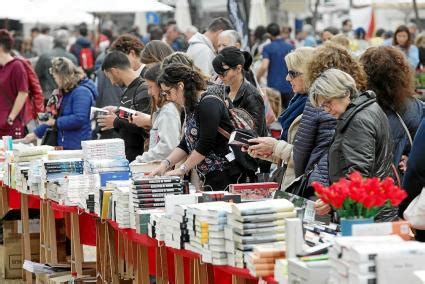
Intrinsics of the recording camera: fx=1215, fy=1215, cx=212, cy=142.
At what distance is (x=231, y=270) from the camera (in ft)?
18.5

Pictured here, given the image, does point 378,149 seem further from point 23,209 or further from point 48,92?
point 48,92

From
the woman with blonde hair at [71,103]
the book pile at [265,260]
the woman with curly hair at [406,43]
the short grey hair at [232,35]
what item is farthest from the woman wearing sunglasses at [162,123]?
the woman with curly hair at [406,43]

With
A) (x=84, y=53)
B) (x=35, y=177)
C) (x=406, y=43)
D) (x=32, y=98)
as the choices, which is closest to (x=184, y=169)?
(x=35, y=177)

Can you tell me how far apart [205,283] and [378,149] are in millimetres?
1180

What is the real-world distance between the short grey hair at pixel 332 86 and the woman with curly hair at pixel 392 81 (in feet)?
3.37

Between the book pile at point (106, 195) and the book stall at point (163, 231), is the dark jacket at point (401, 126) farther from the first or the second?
the book pile at point (106, 195)

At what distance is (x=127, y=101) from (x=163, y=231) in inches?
138

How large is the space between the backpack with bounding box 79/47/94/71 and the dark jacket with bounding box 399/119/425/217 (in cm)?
1634

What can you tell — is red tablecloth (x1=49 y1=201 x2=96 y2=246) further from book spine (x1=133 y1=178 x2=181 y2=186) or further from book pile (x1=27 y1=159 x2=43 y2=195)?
book spine (x1=133 y1=178 x2=181 y2=186)

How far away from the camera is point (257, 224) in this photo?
5465 millimetres

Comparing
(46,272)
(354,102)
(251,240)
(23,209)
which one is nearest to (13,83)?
(23,209)

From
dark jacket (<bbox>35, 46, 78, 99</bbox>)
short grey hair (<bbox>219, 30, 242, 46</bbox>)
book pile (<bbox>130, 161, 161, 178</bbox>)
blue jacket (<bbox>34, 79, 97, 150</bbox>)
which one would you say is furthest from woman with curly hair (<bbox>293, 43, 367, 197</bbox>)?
dark jacket (<bbox>35, 46, 78, 99</bbox>)

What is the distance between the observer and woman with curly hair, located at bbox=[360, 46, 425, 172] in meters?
7.53

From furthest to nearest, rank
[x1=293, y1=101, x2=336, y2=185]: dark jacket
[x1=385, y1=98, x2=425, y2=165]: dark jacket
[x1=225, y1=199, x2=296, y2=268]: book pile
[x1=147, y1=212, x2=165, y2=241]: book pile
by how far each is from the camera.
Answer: [x1=385, y1=98, x2=425, y2=165]: dark jacket < [x1=293, y1=101, x2=336, y2=185]: dark jacket < [x1=147, y1=212, x2=165, y2=241]: book pile < [x1=225, y1=199, x2=296, y2=268]: book pile
